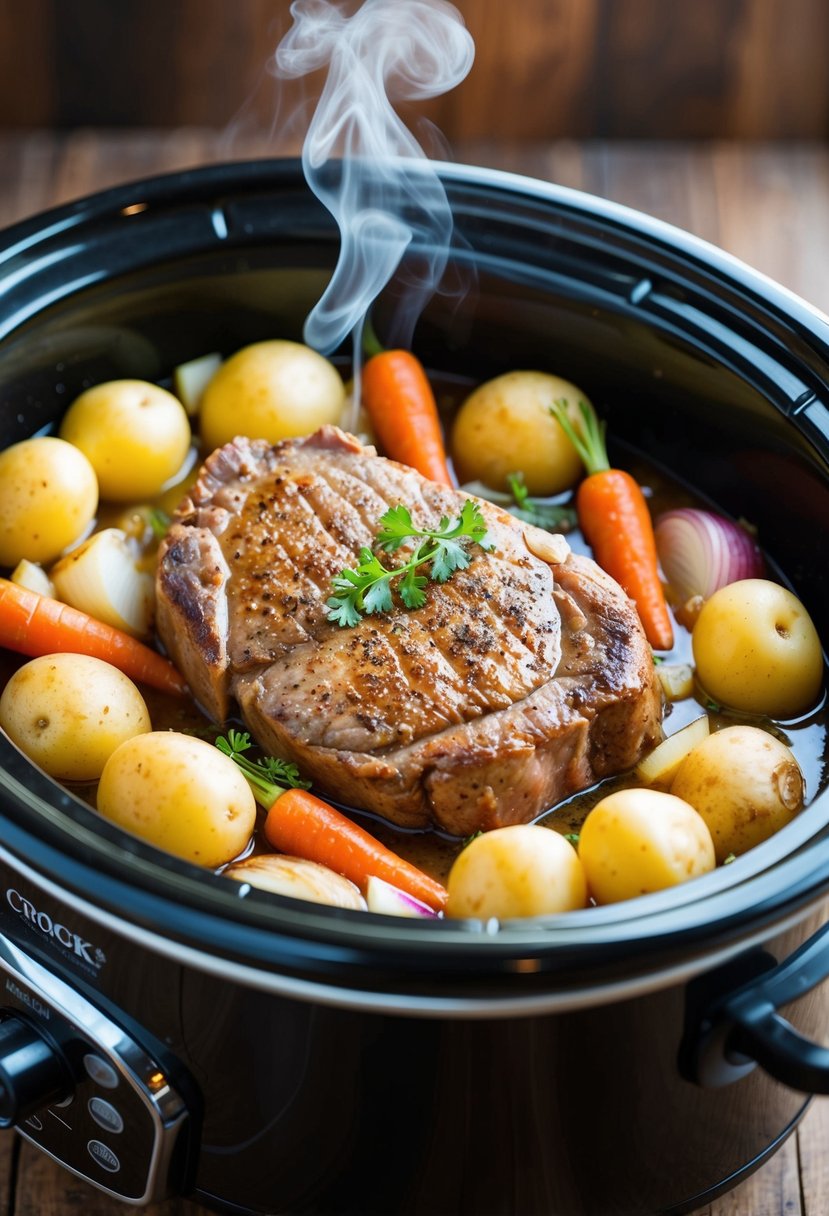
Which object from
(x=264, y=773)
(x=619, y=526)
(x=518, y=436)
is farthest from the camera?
(x=518, y=436)

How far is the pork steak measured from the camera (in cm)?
187

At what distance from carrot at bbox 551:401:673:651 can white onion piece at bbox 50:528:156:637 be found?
29.2 inches

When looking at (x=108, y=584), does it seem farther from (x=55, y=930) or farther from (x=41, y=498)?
(x=55, y=930)

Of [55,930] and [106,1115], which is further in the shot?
[106,1115]

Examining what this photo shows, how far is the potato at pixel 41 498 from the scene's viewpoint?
224 cm

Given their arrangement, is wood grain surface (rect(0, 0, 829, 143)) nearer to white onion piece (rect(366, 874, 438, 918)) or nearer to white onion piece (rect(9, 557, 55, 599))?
white onion piece (rect(9, 557, 55, 599))

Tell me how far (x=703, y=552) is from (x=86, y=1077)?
4.05 feet

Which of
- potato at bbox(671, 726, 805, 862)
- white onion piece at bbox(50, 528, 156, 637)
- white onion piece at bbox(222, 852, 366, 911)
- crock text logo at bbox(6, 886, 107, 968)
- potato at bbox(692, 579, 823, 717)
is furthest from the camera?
white onion piece at bbox(50, 528, 156, 637)

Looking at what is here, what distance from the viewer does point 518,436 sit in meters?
2.43

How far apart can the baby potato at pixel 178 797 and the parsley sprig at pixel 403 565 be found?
0.30m

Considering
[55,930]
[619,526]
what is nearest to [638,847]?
[55,930]

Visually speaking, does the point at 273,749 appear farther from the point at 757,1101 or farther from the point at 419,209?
the point at 419,209

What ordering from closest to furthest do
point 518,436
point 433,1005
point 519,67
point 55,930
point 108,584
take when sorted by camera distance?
point 433,1005 < point 55,930 < point 108,584 < point 518,436 < point 519,67

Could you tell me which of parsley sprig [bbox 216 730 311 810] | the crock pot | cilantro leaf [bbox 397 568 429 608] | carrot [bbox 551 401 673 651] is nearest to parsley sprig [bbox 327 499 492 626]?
cilantro leaf [bbox 397 568 429 608]
